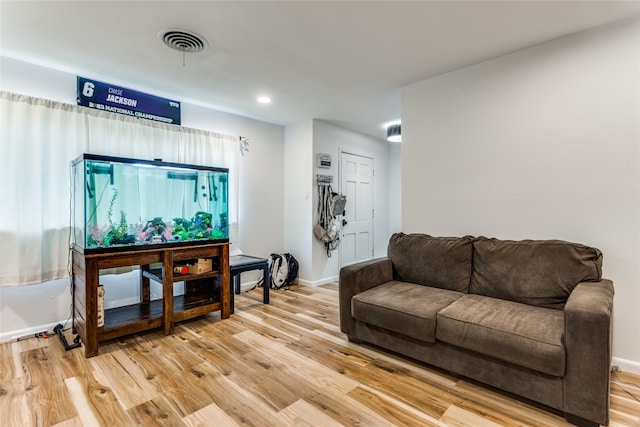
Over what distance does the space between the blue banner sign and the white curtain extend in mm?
95

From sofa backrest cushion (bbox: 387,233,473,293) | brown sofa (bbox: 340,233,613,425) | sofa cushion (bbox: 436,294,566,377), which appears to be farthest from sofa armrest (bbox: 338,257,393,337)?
sofa cushion (bbox: 436,294,566,377)

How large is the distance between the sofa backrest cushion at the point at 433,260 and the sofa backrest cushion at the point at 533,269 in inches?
3.4

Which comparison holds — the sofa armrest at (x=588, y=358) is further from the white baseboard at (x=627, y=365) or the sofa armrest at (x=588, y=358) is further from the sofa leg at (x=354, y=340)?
the sofa leg at (x=354, y=340)

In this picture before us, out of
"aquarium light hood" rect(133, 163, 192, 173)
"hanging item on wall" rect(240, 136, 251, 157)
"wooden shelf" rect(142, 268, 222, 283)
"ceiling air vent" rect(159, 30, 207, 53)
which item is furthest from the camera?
"hanging item on wall" rect(240, 136, 251, 157)

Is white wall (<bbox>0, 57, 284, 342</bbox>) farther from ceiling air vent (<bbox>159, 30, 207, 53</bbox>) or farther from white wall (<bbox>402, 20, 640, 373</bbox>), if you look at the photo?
white wall (<bbox>402, 20, 640, 373</bbox>)

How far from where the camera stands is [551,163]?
242 cm

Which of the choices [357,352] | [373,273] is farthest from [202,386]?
[373,273]

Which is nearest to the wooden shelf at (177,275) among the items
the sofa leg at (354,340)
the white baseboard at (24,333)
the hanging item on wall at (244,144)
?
the white baseboard at (24,333)

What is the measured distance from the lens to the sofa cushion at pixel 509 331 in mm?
1656

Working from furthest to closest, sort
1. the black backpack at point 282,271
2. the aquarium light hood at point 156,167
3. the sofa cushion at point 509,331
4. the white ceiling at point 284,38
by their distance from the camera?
the black backpack at point 282,271, the aquarium light hood at point 156,167, the white ceiling at point 284,38, the sofa cushion at point 509,331

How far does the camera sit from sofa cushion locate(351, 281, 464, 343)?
6.84ft

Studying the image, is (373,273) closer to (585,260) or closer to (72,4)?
(585,260)

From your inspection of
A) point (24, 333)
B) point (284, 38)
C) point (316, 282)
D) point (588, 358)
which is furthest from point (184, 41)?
point (316, 282)

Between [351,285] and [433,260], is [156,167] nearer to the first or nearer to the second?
[351,285]
